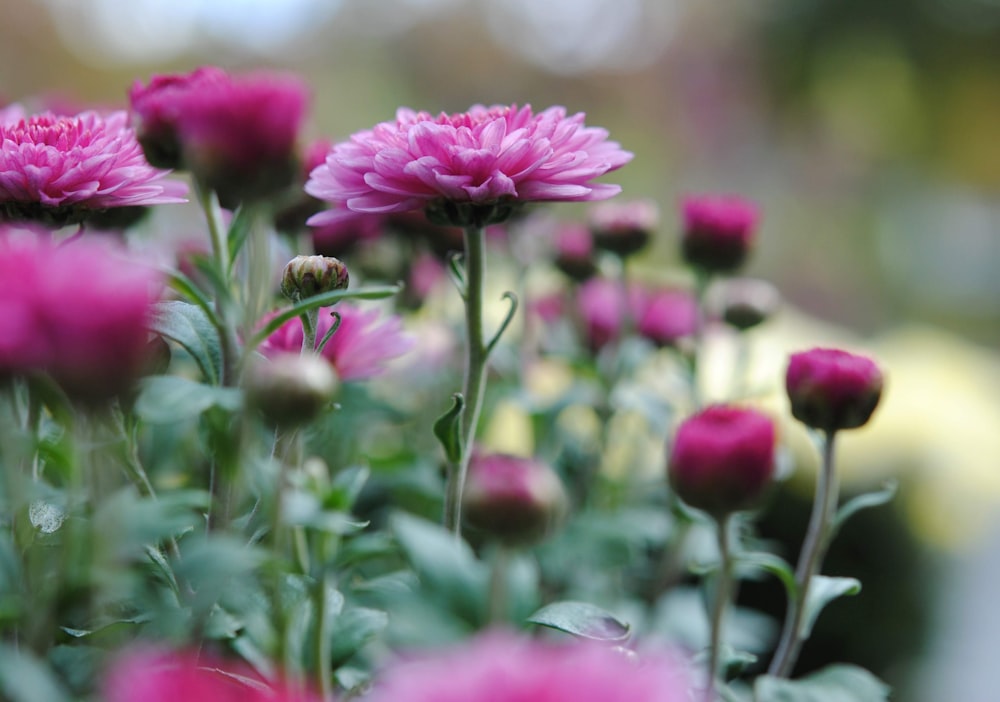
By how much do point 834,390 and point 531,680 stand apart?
1.09 ft

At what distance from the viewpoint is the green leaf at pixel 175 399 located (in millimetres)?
325

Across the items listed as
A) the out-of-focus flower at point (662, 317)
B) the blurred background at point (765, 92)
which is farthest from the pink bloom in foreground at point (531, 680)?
the blurred background at point (765, 92)

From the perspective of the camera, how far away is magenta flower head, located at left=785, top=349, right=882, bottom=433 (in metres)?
0.50

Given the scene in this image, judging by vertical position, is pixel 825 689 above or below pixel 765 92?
below

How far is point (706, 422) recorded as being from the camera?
1.35 feet

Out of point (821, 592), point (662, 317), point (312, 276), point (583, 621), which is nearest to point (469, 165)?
point (312, 276)

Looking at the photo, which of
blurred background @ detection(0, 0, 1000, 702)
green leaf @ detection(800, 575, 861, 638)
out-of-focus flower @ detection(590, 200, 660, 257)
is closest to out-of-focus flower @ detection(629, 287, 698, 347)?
out-of-focus flower @ detection(590, 200, 660, 257)

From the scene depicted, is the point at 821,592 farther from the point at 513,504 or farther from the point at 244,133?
the point at 244,133

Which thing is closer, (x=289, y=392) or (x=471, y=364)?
(x=289, y=392)

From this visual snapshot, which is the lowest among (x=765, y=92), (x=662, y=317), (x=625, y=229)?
(x=662, y=317)

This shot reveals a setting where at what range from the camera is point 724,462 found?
39 centimetres

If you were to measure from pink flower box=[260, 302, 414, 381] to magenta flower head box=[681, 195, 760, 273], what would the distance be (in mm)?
378

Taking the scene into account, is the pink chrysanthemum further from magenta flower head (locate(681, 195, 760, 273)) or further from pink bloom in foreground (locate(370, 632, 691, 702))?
magenta flower head (locate(681, 195, 760, 273))

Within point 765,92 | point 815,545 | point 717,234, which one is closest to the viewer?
point 815,545
